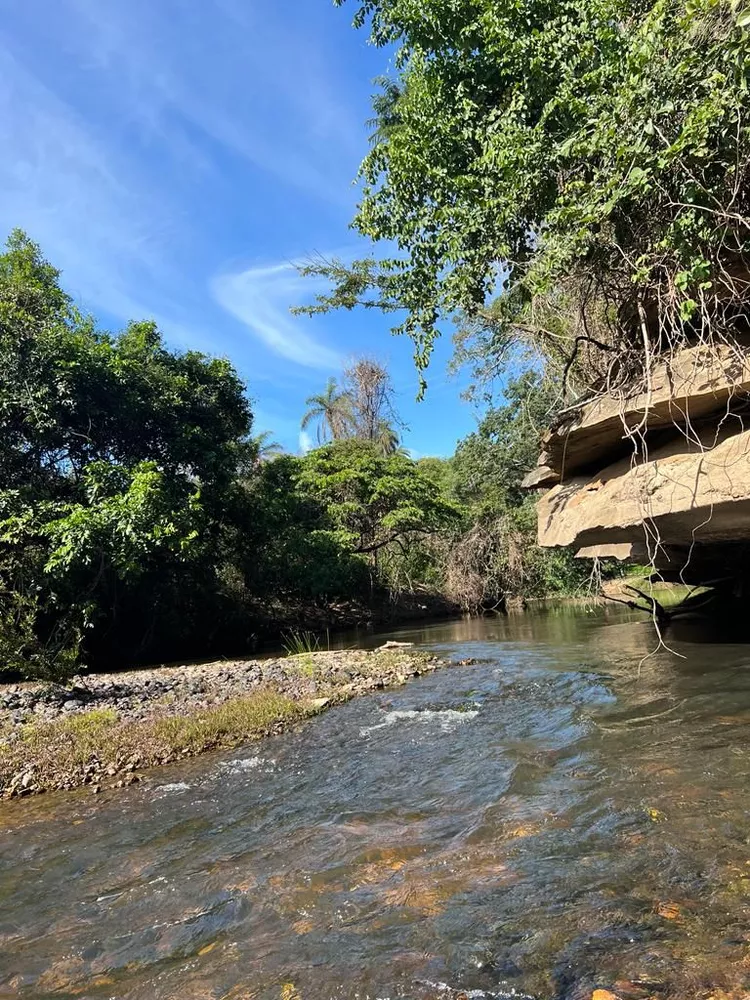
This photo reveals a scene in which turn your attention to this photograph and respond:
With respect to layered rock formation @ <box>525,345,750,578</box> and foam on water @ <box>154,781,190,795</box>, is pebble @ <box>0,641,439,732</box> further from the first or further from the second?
layered rock formation @ <box>525,345,750,578</box>

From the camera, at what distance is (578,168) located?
7824 millimetres

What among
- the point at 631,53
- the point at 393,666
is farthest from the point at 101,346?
the point at 631,53

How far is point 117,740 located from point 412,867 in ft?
17.0

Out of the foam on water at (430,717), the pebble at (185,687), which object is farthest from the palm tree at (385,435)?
the foam on water at (430,717)

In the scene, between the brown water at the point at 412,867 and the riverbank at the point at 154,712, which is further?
the riverbank at the point at 154,712

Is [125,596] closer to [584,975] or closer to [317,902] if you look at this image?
[317,902]

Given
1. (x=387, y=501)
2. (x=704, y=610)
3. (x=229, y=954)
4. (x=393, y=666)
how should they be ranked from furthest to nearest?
(x=387, y=501) < (x=704, y=610) < (x=393, y=666) < (x=229, y=954)

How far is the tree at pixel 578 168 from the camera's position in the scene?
20.7 feet

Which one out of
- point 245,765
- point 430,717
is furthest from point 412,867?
point 430,717

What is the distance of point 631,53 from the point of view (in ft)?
21.2

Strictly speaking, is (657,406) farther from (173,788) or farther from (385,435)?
(385,435)

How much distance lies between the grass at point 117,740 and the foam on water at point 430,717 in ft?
4.35

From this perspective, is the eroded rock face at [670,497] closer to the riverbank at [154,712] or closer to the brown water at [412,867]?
the brown water at [412,867]

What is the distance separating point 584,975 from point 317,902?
164 centimetres
